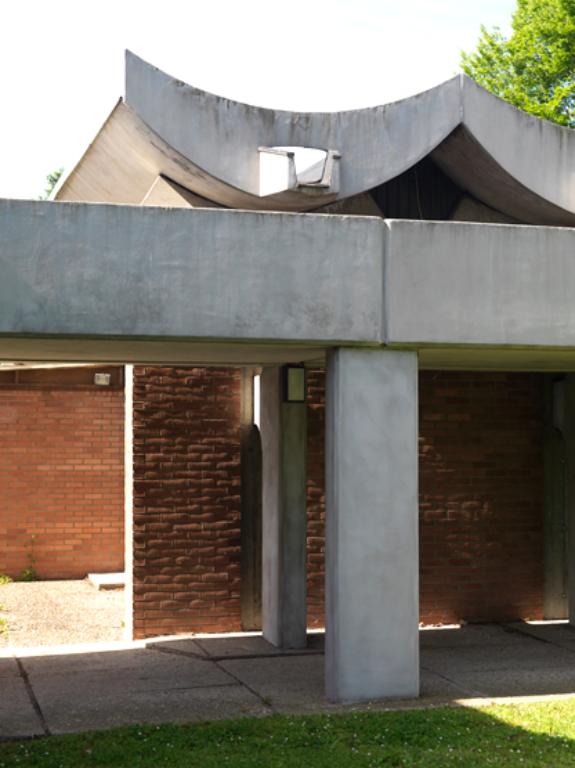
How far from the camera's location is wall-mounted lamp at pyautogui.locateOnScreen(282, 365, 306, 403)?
11.2 metres

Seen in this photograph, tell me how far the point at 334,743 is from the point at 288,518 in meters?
3.62

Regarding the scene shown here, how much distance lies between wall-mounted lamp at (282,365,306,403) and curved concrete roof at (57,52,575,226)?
1555mm

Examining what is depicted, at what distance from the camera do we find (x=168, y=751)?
757cm

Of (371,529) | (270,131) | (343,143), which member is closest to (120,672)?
(371,529)

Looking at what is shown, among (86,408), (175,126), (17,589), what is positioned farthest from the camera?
(86,408)

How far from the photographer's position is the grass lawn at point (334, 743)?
738 cm

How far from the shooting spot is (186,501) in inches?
475

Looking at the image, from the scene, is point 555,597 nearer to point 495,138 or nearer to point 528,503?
point 528,503

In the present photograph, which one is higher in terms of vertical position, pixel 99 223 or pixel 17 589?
pixel 99 223

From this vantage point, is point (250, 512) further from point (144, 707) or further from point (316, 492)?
point (144, 707)

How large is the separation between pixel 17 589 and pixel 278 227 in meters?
8.89

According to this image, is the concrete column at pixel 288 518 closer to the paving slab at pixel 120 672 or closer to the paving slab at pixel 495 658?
the paving slab at pixel 120 672

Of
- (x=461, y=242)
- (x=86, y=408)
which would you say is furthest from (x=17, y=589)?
(x=461, y=242)

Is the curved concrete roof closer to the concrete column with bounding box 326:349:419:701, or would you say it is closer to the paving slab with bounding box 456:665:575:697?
the concrete column with bounding box 326:349:419:701
